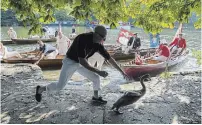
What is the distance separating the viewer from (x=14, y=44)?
30609 mm

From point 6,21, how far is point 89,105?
6157cm

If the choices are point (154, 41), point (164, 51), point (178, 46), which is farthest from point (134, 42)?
point (164, 51)

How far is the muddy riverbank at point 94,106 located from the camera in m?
4.90

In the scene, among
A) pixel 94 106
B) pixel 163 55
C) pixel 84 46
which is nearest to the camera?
pixel 84 46

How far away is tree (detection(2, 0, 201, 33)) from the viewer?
4676 mm

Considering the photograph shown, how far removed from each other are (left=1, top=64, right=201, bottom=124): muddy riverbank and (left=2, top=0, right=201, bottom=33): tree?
1.65 meters

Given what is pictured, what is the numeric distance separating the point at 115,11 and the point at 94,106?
2.03 m

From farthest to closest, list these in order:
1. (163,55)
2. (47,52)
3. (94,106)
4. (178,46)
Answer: (178,46)
(47,52)
(163,55)
(94,106)

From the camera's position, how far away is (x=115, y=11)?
212 inches

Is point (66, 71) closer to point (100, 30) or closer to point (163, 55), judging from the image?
point (100, 30)

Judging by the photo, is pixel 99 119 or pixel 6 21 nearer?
pixel 99 119

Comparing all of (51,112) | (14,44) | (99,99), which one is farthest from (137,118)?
(14,44)

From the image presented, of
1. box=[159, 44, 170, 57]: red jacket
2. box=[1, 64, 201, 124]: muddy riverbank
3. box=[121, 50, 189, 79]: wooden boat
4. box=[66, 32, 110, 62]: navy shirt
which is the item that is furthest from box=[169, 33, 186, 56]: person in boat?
box=[66, 32, 110, 62]: navy shirt

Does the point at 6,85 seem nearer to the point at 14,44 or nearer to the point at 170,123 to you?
the point at 170,123
